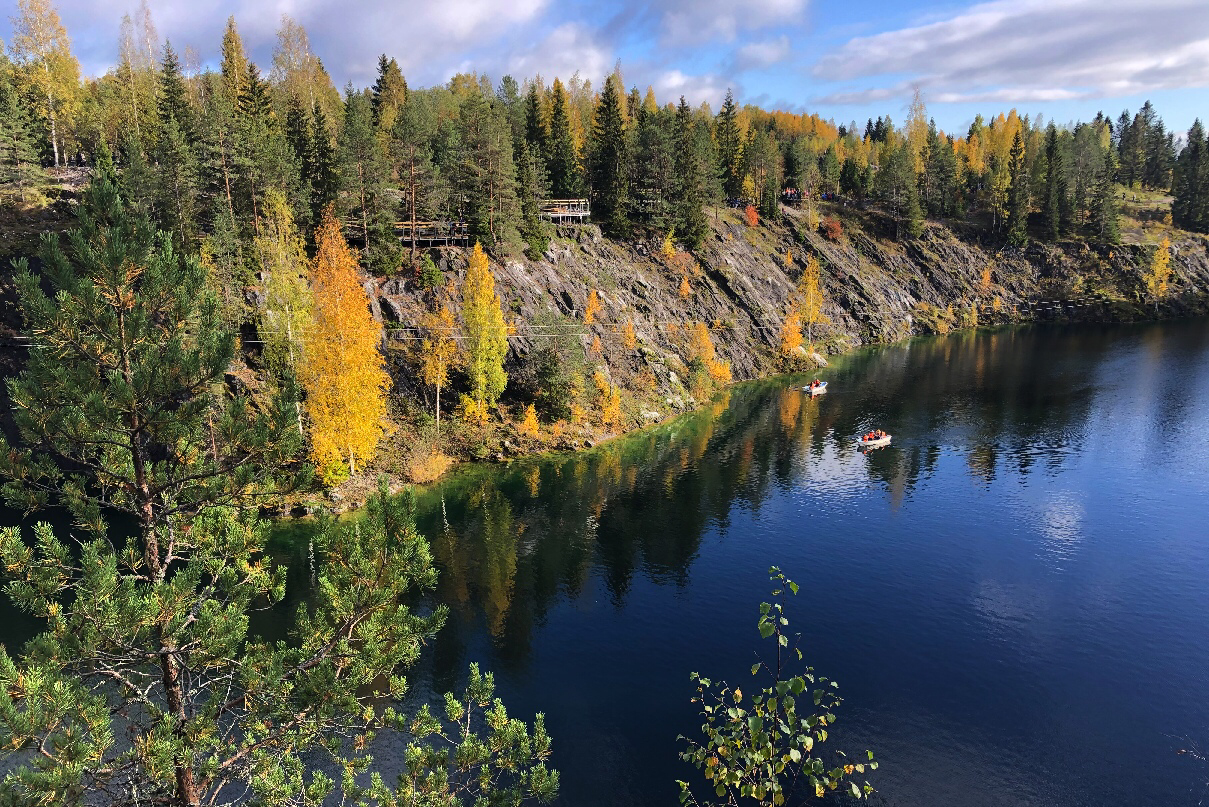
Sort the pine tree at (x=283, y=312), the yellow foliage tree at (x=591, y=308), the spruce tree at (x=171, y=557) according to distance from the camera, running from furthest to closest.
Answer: the yellow foliage tree at (x=591, y=308)
the pine tree at (x=283, y=312)
the spruce tree at (x=171, y=557)

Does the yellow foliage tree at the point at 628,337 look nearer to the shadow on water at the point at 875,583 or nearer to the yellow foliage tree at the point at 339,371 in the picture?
the shadow on water at the point at 875,583

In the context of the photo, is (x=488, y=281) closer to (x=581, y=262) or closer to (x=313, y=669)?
(x=581, y=262)

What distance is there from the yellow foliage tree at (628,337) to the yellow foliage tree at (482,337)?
22.1 m

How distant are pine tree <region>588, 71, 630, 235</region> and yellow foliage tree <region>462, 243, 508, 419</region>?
44743 mm

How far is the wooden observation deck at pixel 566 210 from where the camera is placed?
105 meters

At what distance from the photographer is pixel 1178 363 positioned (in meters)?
103

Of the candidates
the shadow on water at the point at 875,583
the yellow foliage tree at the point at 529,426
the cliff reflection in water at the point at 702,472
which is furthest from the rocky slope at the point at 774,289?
the shadow on water at the point at 875,583

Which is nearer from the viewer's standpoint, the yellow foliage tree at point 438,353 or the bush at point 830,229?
the yellow foliage tree at point 438,353

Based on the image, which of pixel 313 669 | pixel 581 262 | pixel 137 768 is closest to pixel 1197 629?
pixel 313 669

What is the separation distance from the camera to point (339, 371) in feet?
181

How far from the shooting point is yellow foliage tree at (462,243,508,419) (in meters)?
70.7

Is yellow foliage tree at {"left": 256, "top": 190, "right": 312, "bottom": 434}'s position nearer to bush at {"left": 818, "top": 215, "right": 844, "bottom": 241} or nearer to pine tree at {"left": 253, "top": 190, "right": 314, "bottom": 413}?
pine tree at {"left": 253, "top": 190, "right": 314, "bottom": 413}

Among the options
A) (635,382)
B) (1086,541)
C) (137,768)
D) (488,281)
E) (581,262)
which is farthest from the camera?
(581,262)

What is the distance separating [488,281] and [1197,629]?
61855mm
